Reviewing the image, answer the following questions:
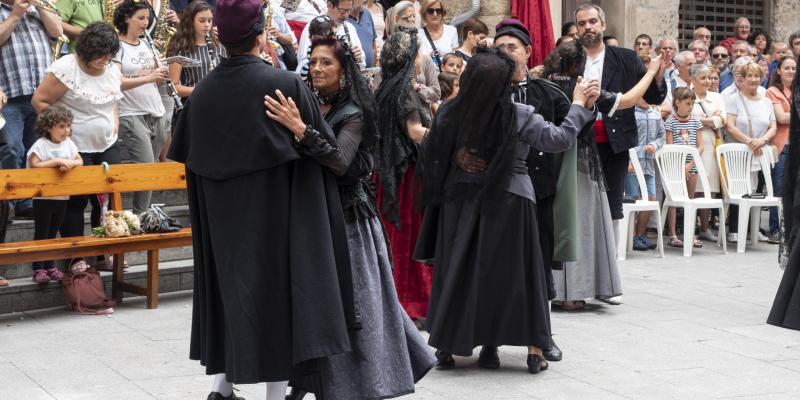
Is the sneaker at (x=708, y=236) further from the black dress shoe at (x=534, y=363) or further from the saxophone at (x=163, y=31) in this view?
the black dress shoe at (x=534, y=363)

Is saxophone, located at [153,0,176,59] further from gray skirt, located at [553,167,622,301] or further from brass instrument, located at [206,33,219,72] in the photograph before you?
gray skirt, located at [553,167,622,301]

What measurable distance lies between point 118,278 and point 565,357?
338 cm

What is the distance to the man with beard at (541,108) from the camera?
6988 millimetres

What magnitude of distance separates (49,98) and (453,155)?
3542 millimetres

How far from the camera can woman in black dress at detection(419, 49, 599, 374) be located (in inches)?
246

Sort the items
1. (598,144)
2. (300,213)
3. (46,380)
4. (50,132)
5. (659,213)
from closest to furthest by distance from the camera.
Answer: (300,213) → (46,380) → (50,132) → (598,144) → (659,213)

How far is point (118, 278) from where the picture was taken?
28.0 feet

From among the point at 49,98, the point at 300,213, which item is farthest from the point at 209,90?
the point at 49,98

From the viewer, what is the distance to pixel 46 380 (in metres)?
6.33

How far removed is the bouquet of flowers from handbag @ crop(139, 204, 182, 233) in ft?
0.33

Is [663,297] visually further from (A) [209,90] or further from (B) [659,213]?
(A) [209,90]

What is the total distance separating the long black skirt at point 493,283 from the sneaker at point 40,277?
3.18 meters

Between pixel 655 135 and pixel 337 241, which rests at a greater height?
pixel 655 135

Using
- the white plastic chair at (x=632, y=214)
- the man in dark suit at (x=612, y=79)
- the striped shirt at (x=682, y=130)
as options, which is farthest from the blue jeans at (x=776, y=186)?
the man in dark suit at (x=612, y=79)
